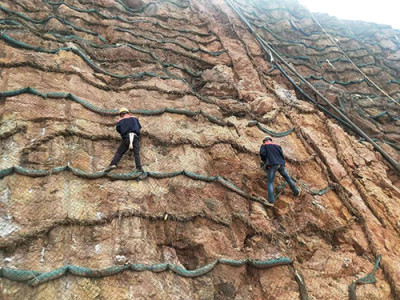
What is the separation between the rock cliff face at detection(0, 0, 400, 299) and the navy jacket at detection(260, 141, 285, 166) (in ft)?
1.87

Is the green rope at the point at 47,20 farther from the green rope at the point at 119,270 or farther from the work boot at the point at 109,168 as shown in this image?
the green rope at the point at 119,270

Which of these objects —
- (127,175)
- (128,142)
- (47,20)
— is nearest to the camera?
(127,175)

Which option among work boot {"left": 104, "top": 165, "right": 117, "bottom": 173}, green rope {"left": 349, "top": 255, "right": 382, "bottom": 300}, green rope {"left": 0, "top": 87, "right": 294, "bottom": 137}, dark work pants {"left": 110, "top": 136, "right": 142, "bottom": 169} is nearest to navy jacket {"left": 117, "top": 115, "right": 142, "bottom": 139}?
dark work pants {"left": 110, "top": 136, "right": 142, "bottom": 169}

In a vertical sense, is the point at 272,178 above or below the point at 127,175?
above

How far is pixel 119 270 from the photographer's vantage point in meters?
4.35

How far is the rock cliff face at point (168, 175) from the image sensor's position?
473cm

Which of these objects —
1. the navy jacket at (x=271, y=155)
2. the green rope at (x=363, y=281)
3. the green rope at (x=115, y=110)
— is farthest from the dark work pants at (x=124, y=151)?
the green rope at (x=363, y=281)

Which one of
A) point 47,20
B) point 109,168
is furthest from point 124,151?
point 47,20

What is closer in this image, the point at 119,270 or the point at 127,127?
the point at 119,270

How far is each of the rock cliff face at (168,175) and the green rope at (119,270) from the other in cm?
2

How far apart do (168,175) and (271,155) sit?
91.7 inches

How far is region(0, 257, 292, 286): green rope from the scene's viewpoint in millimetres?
3846

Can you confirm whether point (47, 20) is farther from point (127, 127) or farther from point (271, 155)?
point (271, 155)

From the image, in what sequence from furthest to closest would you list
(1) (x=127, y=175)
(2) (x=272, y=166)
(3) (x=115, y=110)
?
(3) (x=115, y=110)
(2) (x=272, y=166)
(1) (x=127, y=175)
